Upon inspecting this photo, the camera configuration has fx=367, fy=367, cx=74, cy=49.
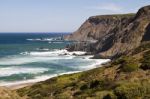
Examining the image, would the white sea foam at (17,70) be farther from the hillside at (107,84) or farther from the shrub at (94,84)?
the shrub at (94,84)

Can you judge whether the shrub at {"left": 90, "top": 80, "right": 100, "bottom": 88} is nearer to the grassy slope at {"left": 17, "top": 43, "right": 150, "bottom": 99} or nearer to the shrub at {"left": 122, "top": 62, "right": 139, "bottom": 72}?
the grassy slope at {"left": 17, "top": 43, "right": 150, "bottom": 99}

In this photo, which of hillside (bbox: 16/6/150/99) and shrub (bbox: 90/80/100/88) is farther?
shrub (bbox: 90/80/100/88)

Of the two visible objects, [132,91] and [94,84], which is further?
[94,84]

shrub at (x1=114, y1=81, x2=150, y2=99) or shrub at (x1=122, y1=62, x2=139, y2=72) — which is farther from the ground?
shrub at (x1=114, y1=81, x2=150, y2=99)

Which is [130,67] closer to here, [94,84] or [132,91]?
[94,84]

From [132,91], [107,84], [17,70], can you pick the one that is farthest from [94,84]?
[17,70]

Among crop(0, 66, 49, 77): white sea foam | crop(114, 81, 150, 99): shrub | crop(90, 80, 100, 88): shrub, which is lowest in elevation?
crop(0, 66, 49, 77): white sea foam

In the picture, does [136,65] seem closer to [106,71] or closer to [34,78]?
[106,71]

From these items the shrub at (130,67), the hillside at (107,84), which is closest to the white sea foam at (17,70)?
the hillside at (107,84)

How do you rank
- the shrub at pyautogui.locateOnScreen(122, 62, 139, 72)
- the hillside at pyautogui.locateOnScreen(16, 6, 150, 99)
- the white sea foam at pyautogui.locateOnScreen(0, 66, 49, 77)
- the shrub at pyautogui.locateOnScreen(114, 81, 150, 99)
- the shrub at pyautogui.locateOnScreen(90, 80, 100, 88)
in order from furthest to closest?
the white sea foam at pyautogui.locateOnScreen(0, 66, 49, 77), the shrub at pyautogui.locateOnScreen(122, 62, 139, 72), the shrub at pyautogui.locateOnScreen(90, 80, 100, 88), the hillside at pyautogui.locateOnScreen(16, 6, 150, 99), the shrub at pyautogui.locateOnScreen(114, 81, 150, 99)

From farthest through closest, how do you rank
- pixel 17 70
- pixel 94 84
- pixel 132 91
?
1. pixel 17 70
2. pixel 94 84
3. pixel 132 91

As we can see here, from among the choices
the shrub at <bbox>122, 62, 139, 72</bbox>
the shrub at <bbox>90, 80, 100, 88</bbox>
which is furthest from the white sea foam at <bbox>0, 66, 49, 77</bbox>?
the shrub at <bbox>90, 80, 100, 88</bbox>

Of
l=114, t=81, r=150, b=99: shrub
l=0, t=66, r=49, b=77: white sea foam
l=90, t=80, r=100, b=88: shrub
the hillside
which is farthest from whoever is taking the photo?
l=0, t=66, r=49, b=77: white sea foam
